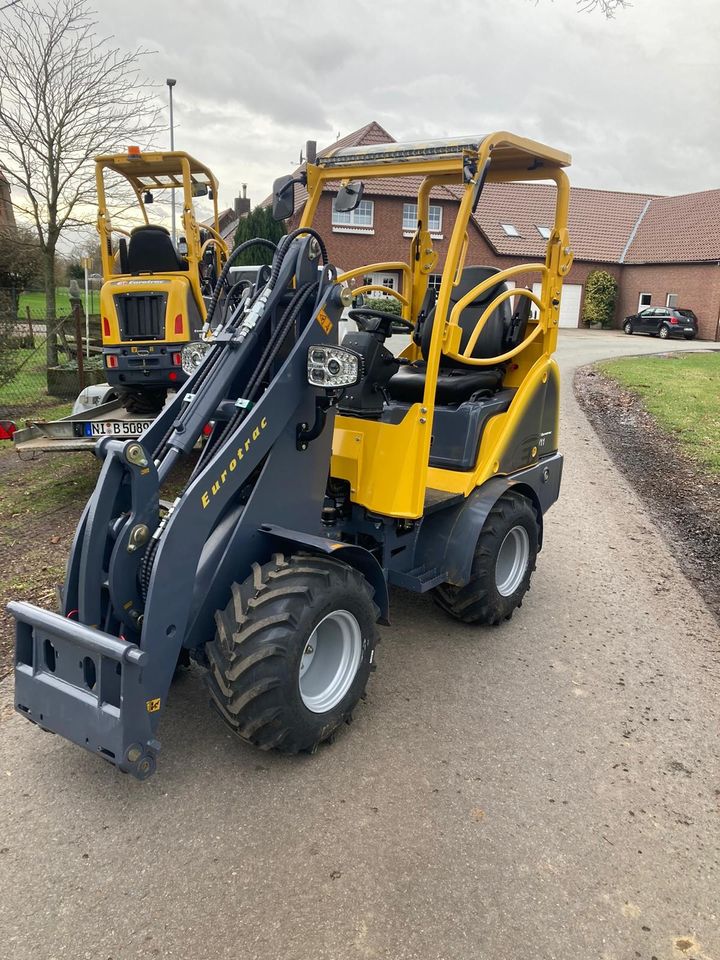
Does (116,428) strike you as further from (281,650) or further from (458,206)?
(281,650)

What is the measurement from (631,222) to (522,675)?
3721cm

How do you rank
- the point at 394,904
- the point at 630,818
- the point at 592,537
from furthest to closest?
the point at 592,537, the point at 630,818, the point at 394,904

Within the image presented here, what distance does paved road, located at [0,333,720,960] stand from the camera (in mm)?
2363

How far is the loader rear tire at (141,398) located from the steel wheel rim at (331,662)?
5321mm

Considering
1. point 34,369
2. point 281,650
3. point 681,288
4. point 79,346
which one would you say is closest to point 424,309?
point 281,650

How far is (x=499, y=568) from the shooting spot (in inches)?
182

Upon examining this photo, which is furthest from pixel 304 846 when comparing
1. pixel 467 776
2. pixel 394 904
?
pixel 467 776

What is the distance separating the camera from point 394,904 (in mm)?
2475

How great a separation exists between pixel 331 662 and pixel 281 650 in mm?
537

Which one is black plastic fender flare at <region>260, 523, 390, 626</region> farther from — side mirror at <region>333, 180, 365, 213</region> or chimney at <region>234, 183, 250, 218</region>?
chimney at <region>234, 183, 250, 218</region>

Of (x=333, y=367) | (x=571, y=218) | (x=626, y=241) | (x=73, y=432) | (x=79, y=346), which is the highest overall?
(x=571, y=218)

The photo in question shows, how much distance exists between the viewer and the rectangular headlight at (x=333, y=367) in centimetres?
319

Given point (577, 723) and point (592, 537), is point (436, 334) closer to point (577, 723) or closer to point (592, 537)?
point (577, 723)

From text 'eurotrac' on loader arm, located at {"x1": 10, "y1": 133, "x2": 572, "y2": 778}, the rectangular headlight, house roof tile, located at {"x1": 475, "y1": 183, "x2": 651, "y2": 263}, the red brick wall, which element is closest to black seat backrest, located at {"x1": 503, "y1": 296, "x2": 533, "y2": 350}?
text 'eurotrac' on loader arm, located at {"x1": 10, "y1": 133, "x2": 572, "y2": 778}
